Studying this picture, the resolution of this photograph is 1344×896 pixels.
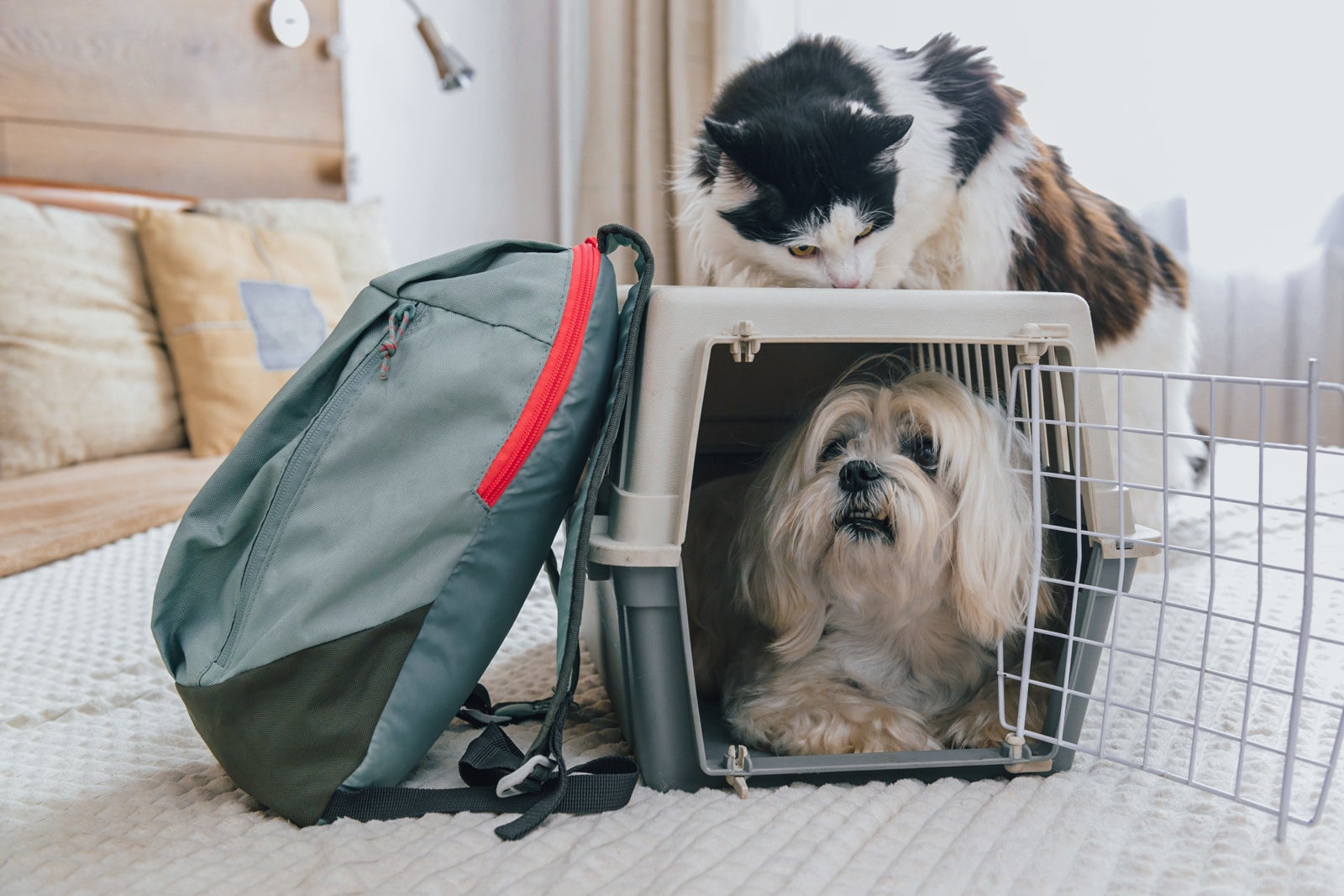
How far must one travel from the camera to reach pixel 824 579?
0.96 metres

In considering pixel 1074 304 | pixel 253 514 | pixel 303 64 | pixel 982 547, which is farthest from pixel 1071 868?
pixel 303 64

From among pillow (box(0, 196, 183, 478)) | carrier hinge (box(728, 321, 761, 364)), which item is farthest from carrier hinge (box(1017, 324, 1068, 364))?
pillow (box(0, 196, 183, 478))

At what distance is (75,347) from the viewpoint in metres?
1.79

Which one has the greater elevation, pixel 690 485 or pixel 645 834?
pixel 690 485

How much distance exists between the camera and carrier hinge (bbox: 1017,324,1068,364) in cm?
86

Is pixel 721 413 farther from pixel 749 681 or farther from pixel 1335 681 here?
pixel 1335 681

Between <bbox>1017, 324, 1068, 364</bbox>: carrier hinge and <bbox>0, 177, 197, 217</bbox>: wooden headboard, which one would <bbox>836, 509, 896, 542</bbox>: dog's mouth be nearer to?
<bbox>1017, 324, 1068, 364</bbox>: carrier hinge

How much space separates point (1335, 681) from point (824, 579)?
0.63m

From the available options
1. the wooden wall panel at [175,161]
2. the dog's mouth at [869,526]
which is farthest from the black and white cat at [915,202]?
the wooden wall panel at [175,161]

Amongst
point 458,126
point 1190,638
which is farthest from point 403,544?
point 458,126

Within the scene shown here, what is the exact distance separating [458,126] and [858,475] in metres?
2.55

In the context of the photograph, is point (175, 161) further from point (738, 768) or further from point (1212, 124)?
point (1212, 124)

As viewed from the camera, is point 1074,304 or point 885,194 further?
point 885,194

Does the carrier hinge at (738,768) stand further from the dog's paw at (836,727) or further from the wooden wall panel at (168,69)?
the wooden wall panel at (168,69)
